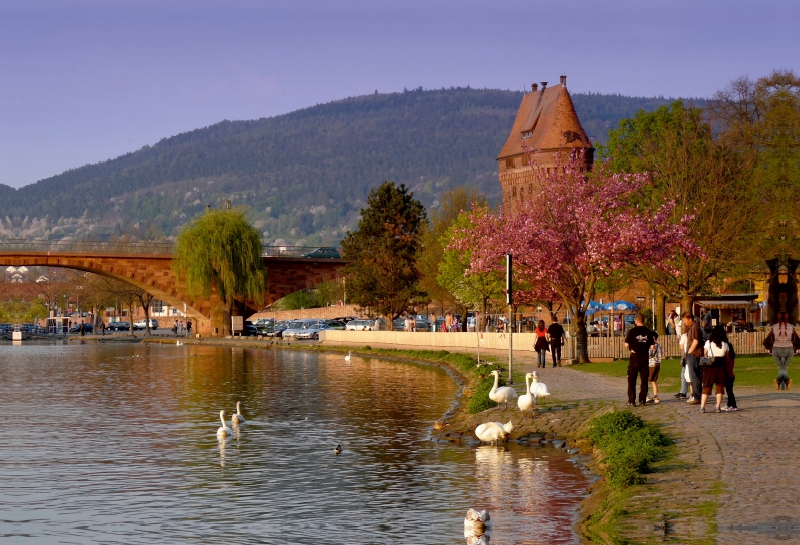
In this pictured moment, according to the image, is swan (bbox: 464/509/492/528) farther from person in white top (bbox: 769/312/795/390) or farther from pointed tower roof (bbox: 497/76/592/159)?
pointed tower roof (bbox: 497/76/592/159)

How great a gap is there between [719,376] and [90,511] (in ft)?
40.6

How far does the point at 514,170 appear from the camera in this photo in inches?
5344

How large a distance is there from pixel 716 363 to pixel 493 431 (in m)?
4.63

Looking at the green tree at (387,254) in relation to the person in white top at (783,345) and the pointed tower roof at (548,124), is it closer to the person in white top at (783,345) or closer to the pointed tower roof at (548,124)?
the pointed tower roof at (548,124)

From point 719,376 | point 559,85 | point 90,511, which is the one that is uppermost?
point 559,85

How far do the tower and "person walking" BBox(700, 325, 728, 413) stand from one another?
9902cm

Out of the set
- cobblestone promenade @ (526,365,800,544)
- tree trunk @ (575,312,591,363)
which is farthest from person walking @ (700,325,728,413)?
tree trunk @ (575,312,591,363)

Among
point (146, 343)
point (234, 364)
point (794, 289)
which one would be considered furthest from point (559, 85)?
point (234, 364)

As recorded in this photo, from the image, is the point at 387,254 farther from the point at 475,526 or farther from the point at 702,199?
the point at 475,526

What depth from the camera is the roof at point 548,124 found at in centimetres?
12631

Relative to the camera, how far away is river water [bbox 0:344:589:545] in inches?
635

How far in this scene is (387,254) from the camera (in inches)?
3238

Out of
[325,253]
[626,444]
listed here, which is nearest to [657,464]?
[626,444]

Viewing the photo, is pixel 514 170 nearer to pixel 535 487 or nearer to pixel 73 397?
pixel 73 397
